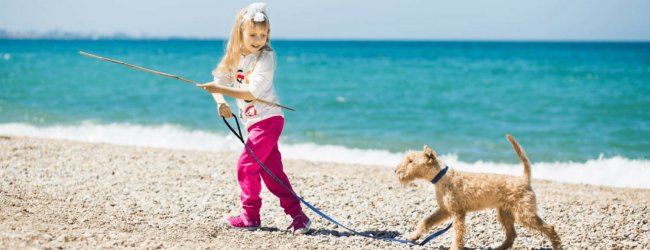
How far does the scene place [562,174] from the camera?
10.0 m

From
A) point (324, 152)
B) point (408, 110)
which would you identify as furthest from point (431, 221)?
point (408, 110)

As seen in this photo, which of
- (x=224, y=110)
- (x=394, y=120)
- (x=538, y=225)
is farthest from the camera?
(x=394, y=120)

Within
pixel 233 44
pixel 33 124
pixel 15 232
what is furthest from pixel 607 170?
pixel 33 124

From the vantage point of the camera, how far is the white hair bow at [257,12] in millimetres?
4227

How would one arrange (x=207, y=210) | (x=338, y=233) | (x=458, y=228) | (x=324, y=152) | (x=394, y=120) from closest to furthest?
1. (x=458, y=228)
2. (x=338, y=233)
3. (x=207, y=210)
4. (x=324, y=152)
5. (x=394, y=120)

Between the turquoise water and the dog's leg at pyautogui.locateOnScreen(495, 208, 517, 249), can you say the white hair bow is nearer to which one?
the dog's leg at pyautogui.locateOnScreen(495, 208, 517, 249)

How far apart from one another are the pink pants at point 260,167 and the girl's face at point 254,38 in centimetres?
68

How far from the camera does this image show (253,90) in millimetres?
4207

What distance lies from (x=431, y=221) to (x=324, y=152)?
24.7 ft

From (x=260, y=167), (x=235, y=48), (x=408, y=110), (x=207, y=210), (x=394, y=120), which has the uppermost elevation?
(x=235, y=48)

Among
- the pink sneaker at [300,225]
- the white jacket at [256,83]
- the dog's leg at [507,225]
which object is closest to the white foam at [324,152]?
the dog's leg at [507,225]

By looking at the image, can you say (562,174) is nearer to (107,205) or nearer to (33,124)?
(107,205)

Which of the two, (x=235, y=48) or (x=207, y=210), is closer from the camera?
(x=235, y=48)

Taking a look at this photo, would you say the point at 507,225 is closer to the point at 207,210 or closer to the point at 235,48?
the point at 235,48
